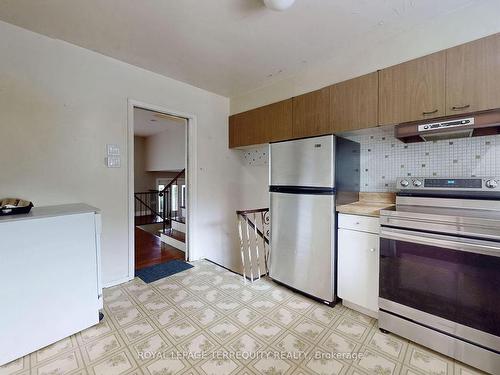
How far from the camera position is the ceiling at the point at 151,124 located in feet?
15.7

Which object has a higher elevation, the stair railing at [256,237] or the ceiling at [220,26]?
the ceiling at [220,26]

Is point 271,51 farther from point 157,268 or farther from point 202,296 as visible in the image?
point 157,268

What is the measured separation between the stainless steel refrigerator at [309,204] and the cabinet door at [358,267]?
0.24 feet

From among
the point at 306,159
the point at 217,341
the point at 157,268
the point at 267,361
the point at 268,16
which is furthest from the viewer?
the point at 157,268

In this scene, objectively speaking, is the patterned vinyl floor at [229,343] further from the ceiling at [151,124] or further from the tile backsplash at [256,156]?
the ceiling at [151,124]

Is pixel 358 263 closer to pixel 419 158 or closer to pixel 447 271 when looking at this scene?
pixel 447 271

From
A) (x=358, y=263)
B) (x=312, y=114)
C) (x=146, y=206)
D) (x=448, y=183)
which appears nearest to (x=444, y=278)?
(x=358, y=263)

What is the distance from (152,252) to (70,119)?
2162mm

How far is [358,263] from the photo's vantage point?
1.89 metres

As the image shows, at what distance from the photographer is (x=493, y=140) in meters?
1.69

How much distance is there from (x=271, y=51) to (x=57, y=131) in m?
2.12

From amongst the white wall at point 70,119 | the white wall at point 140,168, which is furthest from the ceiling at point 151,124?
the white wall at point 70,119

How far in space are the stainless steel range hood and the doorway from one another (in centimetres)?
250

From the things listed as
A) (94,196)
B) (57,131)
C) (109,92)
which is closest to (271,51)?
(109,92)
